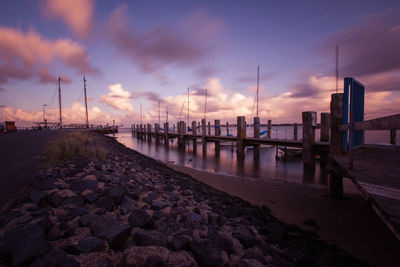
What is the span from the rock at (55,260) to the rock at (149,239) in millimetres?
560

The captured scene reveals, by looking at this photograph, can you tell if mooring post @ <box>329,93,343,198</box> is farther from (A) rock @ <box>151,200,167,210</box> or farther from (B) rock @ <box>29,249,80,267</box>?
(B) rock @ <box>29,249,80,267</box>

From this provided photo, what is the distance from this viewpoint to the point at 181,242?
1.93m

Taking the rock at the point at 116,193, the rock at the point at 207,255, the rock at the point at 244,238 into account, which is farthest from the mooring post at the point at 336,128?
the rock at the point at 116,193

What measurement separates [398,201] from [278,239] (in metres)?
1.53

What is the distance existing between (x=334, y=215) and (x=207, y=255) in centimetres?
395

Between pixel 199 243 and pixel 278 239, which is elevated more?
pixel 199 243

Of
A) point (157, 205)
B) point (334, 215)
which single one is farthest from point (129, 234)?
point (334, 215)

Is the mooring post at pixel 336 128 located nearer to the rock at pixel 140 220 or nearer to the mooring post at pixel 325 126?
the mooring post at pixel 325 126

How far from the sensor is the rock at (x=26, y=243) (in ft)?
4.34

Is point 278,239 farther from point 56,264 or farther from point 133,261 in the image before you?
point 56,264

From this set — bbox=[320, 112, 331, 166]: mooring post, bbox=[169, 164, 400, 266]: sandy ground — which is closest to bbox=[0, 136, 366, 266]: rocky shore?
bbox=[169, 164, 400, 266]: sandy ground

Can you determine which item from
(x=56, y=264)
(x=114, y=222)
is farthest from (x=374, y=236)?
(x=56, y=264)

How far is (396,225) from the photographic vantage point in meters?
1.65

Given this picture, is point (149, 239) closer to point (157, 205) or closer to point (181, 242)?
point (181, 242)
